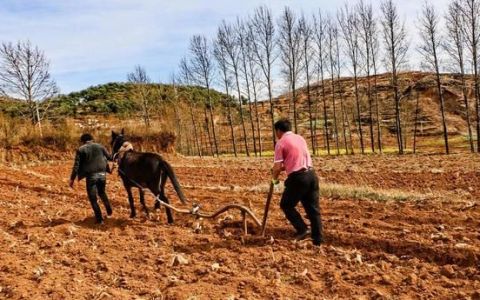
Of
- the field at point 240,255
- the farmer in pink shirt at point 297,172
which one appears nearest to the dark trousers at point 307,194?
the farmer in pink shirt at point 297,172

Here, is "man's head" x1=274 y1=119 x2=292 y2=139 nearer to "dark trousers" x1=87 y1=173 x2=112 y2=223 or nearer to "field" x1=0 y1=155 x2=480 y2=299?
"field" x1=0 y1=155 x2=480 y2=299

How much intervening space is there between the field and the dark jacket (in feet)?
3.63

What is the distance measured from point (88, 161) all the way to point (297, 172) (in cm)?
489

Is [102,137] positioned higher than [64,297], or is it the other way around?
[102,137]

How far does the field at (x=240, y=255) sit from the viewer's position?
19.9 feet

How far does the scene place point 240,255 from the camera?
298 inches

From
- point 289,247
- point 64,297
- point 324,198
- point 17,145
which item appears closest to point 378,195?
point 324,198

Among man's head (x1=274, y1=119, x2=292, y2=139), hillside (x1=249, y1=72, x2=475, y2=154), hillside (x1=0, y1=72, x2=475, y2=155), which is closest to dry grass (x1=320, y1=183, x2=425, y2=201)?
man's head (x1=274, y1=119, x2=292, y2=139)

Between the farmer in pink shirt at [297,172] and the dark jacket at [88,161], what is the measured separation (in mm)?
4396

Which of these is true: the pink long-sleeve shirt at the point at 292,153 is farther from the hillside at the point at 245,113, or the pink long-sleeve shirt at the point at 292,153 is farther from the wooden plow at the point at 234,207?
the hillside at the point at 245,113

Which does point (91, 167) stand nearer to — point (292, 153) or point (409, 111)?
point (292, 153)

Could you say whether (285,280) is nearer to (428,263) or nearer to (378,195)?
(428,263)

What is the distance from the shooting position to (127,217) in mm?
11141

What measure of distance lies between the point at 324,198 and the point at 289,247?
20.3 feet
